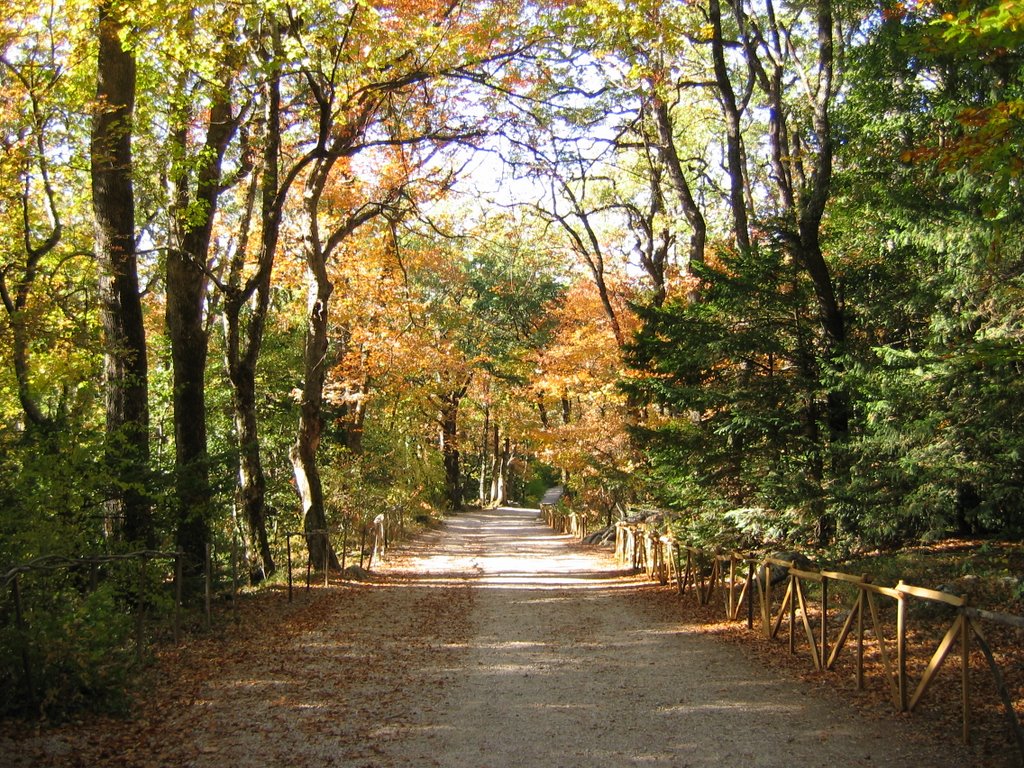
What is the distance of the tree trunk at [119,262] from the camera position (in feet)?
34.3

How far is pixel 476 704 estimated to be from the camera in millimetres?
7059

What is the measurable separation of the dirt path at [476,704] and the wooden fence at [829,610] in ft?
1.74

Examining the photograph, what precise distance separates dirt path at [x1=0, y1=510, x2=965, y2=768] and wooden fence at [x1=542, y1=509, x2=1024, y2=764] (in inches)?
20.9

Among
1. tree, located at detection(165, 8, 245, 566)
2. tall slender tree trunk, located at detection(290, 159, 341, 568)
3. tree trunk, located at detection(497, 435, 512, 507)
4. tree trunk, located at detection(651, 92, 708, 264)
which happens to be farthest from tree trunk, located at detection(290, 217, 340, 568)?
tree trunk, located at detection(497, 435, 512, 507)

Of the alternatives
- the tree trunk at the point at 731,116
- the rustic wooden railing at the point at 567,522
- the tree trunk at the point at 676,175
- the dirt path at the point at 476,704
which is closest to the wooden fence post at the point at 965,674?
the dirt path at the point at 476,704

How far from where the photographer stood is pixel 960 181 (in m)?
11.0

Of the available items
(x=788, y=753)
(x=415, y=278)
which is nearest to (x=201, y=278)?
(x=788, y=753)

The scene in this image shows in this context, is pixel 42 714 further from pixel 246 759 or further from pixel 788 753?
pixel 788 753

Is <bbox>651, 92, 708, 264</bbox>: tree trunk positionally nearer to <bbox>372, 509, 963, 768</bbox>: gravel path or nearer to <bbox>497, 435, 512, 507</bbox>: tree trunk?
<bbox>372, 509, 963, 768</bbox>: gravel path

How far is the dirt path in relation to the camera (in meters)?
5.58

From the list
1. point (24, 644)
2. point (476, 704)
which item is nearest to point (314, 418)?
point (476, 704)

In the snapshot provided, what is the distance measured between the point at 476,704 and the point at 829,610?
5.47m

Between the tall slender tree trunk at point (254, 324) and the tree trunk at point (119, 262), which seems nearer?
the tree trunk at point (119, 262)

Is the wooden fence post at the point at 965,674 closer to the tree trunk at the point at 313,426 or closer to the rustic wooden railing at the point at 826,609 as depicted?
the rustic wooden railing at the point at 826,609
